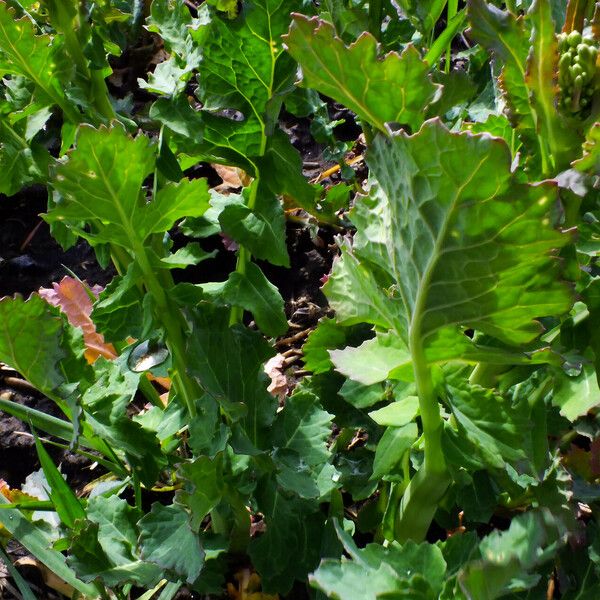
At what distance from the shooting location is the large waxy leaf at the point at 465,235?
64cm

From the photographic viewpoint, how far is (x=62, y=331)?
107 centimetres

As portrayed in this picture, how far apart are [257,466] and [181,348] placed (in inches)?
7.7

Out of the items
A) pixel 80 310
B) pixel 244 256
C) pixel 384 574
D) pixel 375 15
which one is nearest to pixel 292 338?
pixel 80 310

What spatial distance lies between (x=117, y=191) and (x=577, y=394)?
22.8 inches

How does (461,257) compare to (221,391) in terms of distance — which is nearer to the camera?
(461,257)

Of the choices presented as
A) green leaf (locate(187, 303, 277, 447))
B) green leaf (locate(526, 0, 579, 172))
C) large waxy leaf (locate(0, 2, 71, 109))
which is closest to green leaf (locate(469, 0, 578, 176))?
green leaf (locate(526, 0, 579, 172))

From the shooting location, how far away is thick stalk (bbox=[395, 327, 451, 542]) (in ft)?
2.76

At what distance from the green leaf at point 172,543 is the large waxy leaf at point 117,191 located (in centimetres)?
37

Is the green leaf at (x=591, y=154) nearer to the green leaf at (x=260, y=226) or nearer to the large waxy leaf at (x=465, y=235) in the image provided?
the large waxy leaf at (x=465, y=235)

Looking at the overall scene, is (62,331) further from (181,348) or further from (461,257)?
(461,257)

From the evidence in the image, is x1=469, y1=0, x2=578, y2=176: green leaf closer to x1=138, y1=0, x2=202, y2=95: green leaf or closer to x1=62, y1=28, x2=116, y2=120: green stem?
x1=138, y1=0, x2=202, y2=95: green leaf

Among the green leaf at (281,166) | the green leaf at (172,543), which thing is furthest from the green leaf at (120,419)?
the green leaf at (281,166)

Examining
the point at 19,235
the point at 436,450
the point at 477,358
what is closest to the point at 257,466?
the point at 436,450

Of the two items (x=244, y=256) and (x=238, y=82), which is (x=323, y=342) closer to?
(x=244, y=256)
